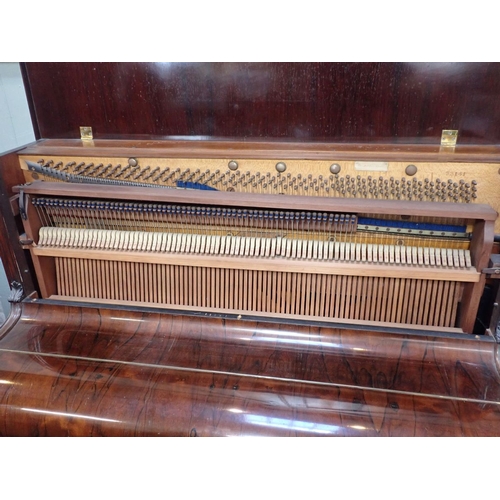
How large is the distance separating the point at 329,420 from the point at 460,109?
4.93 ft

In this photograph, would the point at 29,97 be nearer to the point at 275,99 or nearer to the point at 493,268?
the point at 275,99

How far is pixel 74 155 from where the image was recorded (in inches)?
83.3

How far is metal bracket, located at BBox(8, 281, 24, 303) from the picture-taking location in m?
2.11

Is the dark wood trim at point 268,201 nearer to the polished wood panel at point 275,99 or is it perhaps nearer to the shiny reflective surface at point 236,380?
the polished wood panel at point 275,99

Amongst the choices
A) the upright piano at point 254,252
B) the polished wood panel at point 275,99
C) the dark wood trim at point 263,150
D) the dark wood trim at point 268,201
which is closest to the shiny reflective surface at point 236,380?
the upright piano at point 254,252

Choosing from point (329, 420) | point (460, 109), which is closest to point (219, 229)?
point (329, 420)

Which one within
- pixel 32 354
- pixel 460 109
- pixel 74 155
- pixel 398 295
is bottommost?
pixel 32 354

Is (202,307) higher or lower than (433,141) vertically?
lower

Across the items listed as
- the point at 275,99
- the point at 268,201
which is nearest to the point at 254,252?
the point at 268,201

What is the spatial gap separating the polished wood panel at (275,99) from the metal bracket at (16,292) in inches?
34.9

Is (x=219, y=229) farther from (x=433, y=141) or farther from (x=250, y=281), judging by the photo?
(x=433, y=141)

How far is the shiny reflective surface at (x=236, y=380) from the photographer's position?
1550 millimetres

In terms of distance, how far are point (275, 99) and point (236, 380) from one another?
52.4 inches

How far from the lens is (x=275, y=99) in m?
2.04
